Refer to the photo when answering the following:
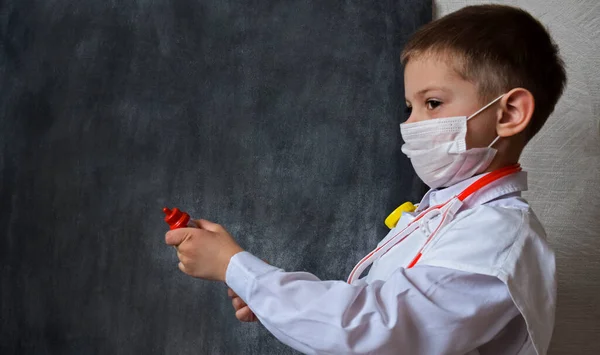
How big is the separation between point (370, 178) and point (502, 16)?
0.44 m

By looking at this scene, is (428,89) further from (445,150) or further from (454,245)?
(454,245)

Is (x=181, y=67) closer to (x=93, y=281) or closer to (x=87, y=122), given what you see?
(x=87, y=122)

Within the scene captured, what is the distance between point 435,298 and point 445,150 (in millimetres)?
230

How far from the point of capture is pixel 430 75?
943 millimetres

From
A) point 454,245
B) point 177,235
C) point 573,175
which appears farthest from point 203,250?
point 573,175

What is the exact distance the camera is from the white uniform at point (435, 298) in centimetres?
78

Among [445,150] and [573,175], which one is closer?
[445,150]

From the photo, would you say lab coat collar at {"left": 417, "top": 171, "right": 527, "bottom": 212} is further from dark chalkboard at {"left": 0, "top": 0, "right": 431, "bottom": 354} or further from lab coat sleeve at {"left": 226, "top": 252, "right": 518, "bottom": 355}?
dark chalkboard at {"left": 0, "top": 0, "right": 431, "bottom": 354}

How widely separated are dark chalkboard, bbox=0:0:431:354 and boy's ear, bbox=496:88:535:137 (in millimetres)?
407

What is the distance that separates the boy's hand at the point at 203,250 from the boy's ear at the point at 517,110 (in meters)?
0.38

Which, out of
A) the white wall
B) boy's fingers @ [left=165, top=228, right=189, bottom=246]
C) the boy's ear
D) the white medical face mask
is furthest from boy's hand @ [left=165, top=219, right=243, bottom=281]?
the white wall

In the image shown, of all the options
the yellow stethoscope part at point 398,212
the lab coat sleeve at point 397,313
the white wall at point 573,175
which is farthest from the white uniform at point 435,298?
the white wall at point 573,175

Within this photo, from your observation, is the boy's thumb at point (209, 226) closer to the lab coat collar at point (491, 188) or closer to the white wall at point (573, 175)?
the lab coat collar at point (491, 188)

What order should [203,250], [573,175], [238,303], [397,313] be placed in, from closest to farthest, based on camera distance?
[397,313]
[203,250]
[238,303]
[573,175]
